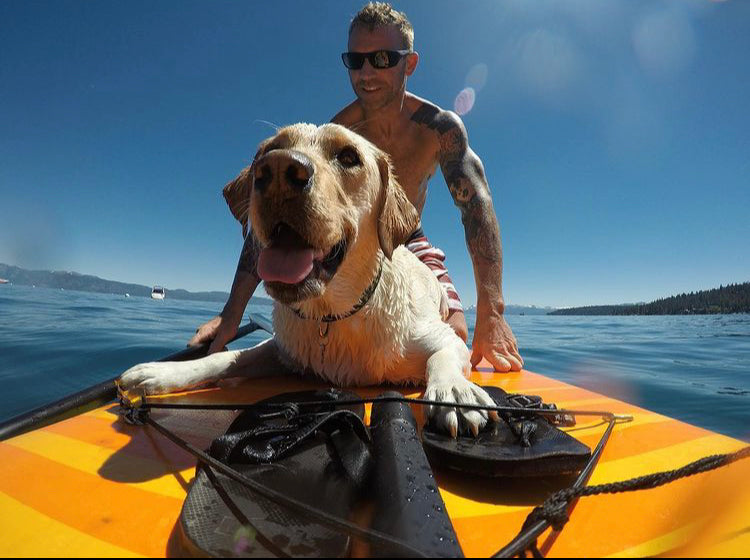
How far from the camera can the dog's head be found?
1838mm

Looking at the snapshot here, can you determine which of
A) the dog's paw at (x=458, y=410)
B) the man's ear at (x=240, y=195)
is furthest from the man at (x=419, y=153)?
the dog's paw at (x=458, y=410)

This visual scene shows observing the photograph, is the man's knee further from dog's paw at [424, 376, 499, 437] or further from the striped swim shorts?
dog's paw at [424, 376, 499, 437]

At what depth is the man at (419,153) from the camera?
3826mm

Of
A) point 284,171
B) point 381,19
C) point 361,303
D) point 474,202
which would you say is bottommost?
point 361,303

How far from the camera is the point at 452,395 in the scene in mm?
1768

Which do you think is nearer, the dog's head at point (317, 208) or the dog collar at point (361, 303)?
the dog's head at point (317, 208)

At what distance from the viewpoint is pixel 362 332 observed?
2535mm

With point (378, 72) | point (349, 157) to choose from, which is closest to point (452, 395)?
point (349, 157)

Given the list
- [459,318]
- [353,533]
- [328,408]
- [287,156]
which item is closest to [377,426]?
[328,408]

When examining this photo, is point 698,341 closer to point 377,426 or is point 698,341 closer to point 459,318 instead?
point 459,318

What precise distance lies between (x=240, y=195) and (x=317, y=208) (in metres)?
1.30

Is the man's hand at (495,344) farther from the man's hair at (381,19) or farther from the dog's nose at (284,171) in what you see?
the man's hair at (381,19)

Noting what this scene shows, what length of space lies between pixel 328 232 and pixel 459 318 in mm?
2608

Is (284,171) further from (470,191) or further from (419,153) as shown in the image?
(419,153)
